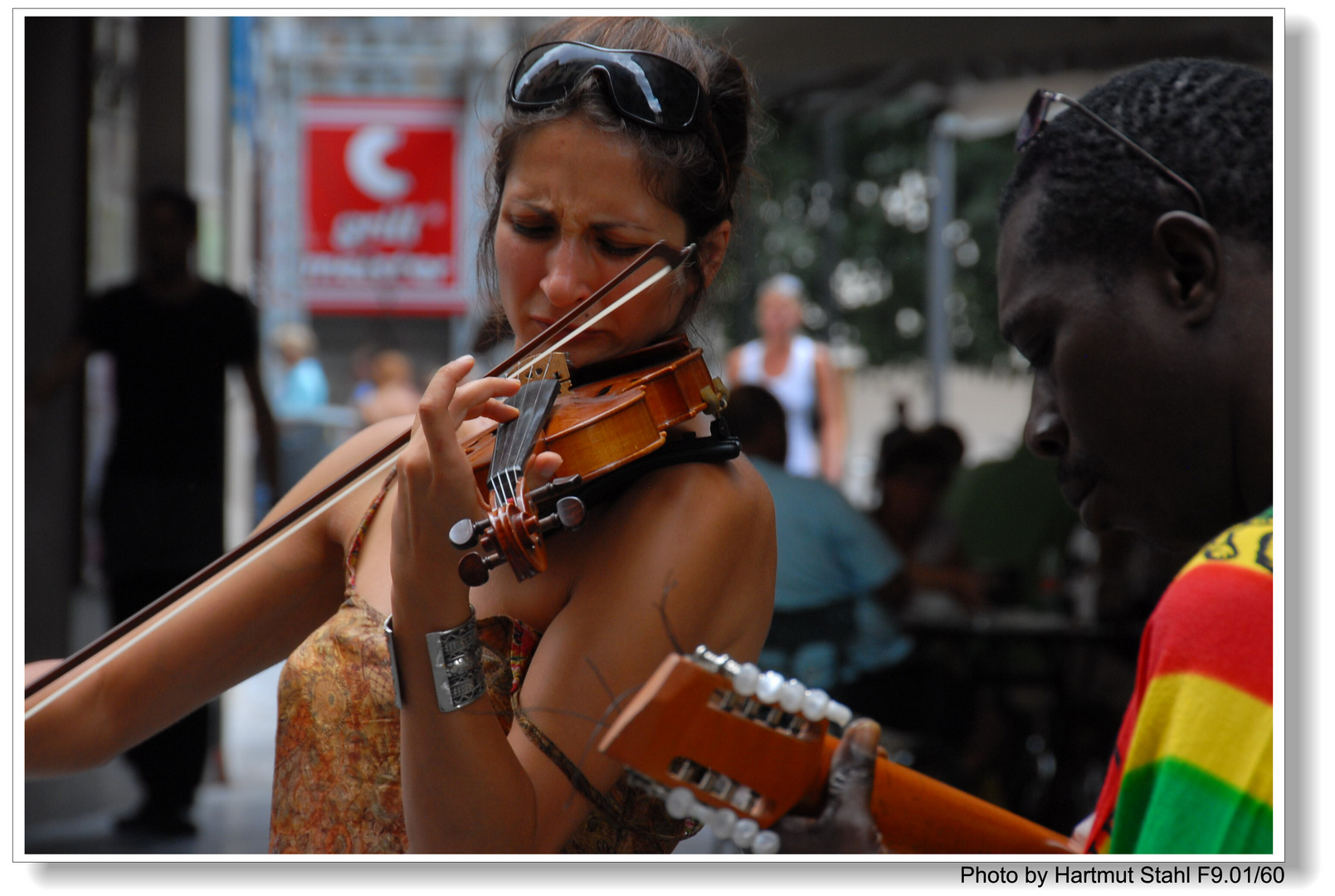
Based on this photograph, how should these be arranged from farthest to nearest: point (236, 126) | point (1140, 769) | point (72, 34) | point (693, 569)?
point (236, 126), point (72, 34), point (693, 569), point (1140, 769)

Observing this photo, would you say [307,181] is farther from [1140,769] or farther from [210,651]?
[1140,769]

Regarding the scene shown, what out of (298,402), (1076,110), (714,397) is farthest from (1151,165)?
(298,402)

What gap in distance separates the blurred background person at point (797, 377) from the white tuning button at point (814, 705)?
3.80 m

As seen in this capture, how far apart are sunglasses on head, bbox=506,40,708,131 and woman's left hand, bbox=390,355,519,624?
309mm

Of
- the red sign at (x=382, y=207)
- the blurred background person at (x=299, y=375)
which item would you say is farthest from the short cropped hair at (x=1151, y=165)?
the red sign at (x=382, y=207)

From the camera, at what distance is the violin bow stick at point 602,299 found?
3.77ft

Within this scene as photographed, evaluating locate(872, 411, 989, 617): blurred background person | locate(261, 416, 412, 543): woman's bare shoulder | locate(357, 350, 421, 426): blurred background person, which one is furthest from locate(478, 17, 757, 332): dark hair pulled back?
locate(872, 411, 989, 617): blurred background person

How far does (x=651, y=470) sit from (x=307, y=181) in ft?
12.8

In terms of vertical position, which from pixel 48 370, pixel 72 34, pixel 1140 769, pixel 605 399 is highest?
pixel 72 34

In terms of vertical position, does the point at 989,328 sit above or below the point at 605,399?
above

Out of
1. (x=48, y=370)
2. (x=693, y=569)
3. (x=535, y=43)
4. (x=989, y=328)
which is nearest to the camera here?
(x=693, y=569)

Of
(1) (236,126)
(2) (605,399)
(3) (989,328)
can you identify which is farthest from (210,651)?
(1) (236,126)

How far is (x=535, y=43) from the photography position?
1247 millimetres
